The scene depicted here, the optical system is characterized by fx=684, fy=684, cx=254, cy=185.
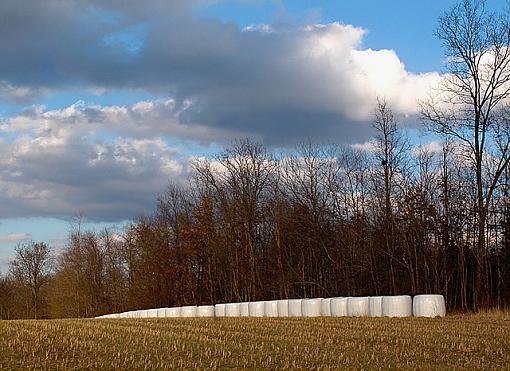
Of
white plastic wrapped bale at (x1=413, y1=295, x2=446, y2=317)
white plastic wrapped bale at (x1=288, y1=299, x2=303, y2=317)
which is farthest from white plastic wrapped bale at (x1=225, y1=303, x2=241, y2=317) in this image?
white plastic wrapped bale at (x1=413, y1=295, x2=446, y2=317)

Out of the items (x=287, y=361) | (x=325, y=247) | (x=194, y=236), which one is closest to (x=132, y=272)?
(x=194, y=236)

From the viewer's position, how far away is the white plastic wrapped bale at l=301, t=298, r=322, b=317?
102 ft

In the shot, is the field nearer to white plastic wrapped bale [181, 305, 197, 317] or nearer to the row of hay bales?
the row of hay bales

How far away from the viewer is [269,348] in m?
15.9

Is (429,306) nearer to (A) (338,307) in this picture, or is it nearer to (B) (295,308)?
(A) (338,307)

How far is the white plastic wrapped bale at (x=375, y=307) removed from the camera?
90.5ft

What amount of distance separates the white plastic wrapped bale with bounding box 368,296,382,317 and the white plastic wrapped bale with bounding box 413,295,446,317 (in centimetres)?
158

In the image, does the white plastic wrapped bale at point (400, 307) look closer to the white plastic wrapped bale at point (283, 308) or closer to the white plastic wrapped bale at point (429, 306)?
A: the white plastic wrapped bale at point (429, 306)

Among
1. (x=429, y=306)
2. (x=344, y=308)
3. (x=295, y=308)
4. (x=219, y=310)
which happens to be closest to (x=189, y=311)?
(x=219, y=310)

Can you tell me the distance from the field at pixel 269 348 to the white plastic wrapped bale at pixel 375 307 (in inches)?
225

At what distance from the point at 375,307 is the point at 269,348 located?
12818 mm

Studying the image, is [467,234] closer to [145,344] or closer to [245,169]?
[245,169]

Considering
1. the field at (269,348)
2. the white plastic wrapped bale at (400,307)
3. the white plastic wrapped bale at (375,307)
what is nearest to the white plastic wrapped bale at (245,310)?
the white plastic wrapped bale at (375,307)

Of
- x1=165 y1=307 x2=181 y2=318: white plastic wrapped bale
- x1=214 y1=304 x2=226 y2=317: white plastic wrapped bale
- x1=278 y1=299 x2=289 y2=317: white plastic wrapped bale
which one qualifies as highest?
x1=278 y1=299 x2=289 y2=317: white plastic wrapped bale
